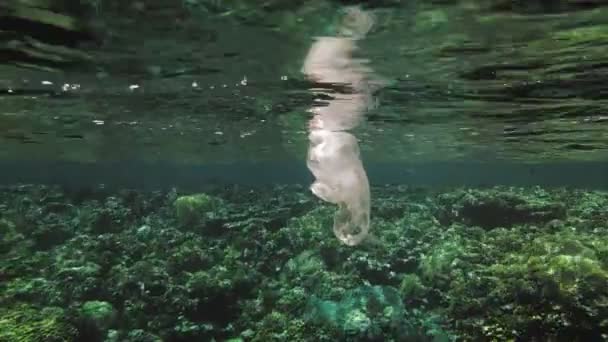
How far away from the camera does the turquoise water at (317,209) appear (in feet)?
27.7

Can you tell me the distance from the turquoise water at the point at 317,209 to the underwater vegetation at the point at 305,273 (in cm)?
7

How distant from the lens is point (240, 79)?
13125 mm

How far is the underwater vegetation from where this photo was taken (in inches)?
384

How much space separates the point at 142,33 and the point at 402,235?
40.4 feet

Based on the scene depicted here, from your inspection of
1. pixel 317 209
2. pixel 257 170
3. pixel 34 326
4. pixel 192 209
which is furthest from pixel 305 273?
pixel 257 170

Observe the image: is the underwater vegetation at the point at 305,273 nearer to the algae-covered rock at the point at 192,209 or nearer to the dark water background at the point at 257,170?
the algae-covered rock at the point at 192,209

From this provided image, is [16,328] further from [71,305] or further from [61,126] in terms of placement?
[61,126]

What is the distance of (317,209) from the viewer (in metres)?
19.4

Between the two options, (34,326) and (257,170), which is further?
(257,170)

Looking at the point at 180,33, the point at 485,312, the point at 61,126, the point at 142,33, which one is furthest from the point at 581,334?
the point at 61,126

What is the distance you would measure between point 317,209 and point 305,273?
19.3ft

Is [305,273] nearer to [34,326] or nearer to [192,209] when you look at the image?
[34,326]

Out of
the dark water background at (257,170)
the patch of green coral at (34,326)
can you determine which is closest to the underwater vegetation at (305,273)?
the patch of green coral at (34,326)

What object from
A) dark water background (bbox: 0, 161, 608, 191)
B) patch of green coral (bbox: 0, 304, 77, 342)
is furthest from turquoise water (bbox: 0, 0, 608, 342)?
dark water background (bbox: 0, 161, 608, 191)
